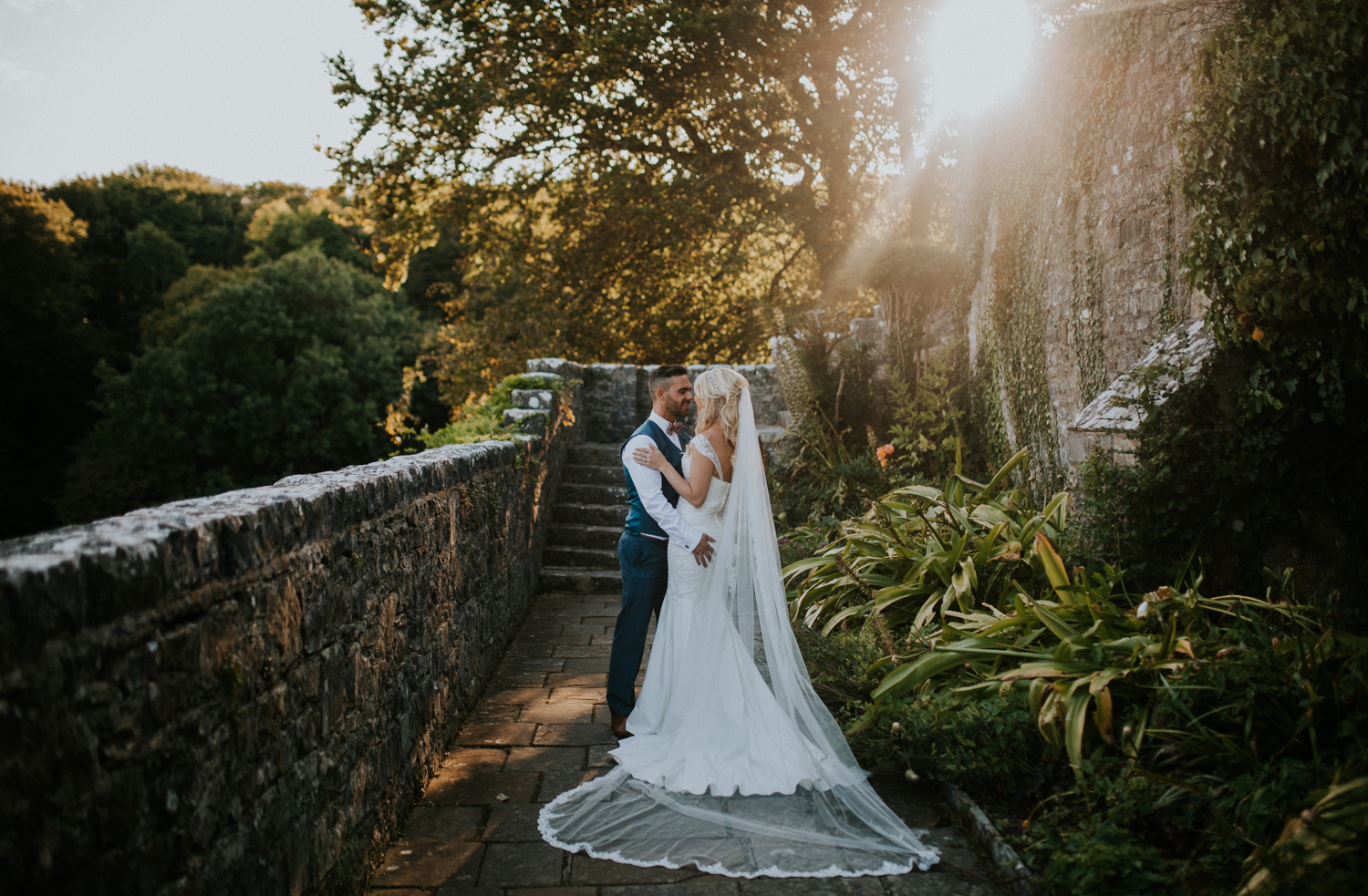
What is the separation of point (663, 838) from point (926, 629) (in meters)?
1.76

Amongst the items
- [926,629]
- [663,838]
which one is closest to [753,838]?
[663,838]

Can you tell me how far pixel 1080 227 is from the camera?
5523 mm

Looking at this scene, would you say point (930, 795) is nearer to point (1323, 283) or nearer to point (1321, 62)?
point (1323, 283)

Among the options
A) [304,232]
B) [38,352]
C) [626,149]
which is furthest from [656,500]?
[304,232]

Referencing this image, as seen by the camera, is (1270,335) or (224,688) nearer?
(224,688)

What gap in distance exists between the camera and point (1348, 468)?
12.8ft

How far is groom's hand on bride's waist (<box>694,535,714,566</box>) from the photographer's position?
4059mm

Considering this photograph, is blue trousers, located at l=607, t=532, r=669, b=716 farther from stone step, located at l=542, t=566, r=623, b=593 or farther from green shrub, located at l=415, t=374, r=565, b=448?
stone step, located at l=542, t=566, r=623, b=593

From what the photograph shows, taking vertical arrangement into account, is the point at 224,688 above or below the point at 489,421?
below

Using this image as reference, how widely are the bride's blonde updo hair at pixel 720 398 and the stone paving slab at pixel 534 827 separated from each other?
1.61 meters

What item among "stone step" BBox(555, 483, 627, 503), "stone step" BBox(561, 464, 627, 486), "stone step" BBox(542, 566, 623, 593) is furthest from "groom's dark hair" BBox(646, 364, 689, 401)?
"stone step" BBox(561, 464, 627, 486)

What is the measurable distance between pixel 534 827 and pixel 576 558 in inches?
194

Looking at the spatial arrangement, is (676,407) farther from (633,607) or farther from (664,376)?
(633,607)

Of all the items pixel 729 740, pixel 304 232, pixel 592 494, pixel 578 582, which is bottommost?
pixel 578 582
